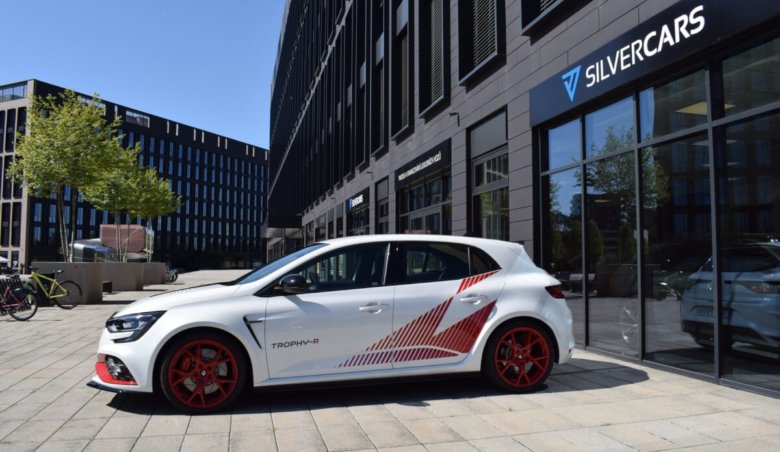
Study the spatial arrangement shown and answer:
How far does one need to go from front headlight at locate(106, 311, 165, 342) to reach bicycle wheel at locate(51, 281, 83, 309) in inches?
490

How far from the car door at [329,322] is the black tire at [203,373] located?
1.01 feet

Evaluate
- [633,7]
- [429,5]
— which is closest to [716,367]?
[633,7]

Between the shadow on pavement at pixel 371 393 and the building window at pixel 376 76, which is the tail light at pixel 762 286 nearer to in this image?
the shadow on pavement at pixel 371 393

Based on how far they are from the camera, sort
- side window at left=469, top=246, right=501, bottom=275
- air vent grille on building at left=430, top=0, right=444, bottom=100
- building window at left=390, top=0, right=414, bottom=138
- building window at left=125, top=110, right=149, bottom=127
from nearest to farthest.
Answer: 1. side window at left=469, top=246, right=501, bottom=275
2. air vent grille on building at left=430, top=0, right=444, bottom=100
3. building window at left=390, top=0, right=414, bottom=138
4. building window at left=125, top=110, right=149, bottom=127

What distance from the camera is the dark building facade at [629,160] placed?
5.44 metres

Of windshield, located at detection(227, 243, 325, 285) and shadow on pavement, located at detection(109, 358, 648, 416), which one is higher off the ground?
windshield, located at detection(227, 243, 325, 285)

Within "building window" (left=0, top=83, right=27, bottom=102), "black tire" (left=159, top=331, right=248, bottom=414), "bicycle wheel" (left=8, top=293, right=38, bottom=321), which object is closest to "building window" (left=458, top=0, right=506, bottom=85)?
"black tire" (left=159, top=331, right=248, bottom=414)

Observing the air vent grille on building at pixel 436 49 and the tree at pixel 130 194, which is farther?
the tree at pixel 130 194

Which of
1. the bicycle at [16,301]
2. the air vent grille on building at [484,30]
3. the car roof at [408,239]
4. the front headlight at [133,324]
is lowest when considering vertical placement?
the bicycle at [16,301]

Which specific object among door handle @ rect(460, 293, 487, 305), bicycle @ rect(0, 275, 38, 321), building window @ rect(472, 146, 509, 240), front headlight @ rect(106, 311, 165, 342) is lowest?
bicycle @ rect(0, 275, 38, 321)

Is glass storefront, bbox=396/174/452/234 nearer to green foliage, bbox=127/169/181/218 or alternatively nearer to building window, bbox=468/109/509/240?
building window, bbox=468/109/509/240

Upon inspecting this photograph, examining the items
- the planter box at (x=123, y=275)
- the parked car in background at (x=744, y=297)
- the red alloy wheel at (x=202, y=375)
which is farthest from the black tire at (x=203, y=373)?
the planter box at (x=123, y=275)

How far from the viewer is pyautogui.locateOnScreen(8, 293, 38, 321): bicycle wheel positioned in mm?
12413

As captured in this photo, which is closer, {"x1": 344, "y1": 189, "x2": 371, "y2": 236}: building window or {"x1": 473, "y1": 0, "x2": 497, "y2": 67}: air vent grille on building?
{"x1": 473, "y1": 0, "x2": 497, "y2": 67}: air vent grille on building
